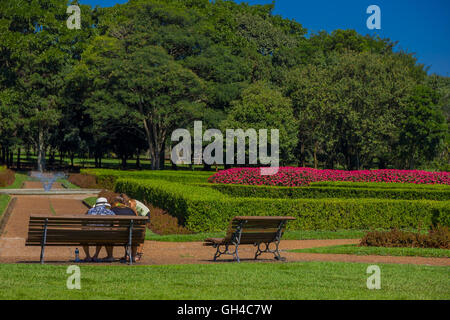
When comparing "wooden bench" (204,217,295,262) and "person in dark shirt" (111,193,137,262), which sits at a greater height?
"person in dark shirt" (111,193,137,262)

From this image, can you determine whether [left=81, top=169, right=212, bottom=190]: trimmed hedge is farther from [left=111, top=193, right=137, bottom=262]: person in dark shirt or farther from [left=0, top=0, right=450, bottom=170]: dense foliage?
[left=111, top=193, right=137, bottom=262]: person in dark shirt

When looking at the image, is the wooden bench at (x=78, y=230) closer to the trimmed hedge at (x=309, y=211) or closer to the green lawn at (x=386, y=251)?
the green lawn at (x=386, y=251)

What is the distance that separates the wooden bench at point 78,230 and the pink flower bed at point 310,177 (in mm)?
15108

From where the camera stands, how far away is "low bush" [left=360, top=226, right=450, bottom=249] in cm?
1360

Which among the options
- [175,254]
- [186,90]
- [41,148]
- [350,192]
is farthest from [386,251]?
[41,148]

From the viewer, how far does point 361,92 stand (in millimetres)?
45625

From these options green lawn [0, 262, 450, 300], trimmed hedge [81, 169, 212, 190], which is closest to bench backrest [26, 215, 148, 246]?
green lawn [0, 262, 450, 300]

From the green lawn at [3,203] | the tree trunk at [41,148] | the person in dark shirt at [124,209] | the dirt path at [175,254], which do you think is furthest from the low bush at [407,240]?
Answer: the tree trunk at [41,148]

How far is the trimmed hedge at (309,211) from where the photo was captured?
51.3 ft

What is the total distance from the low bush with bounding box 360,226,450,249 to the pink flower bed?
10927mm

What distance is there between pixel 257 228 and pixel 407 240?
15.1ft
